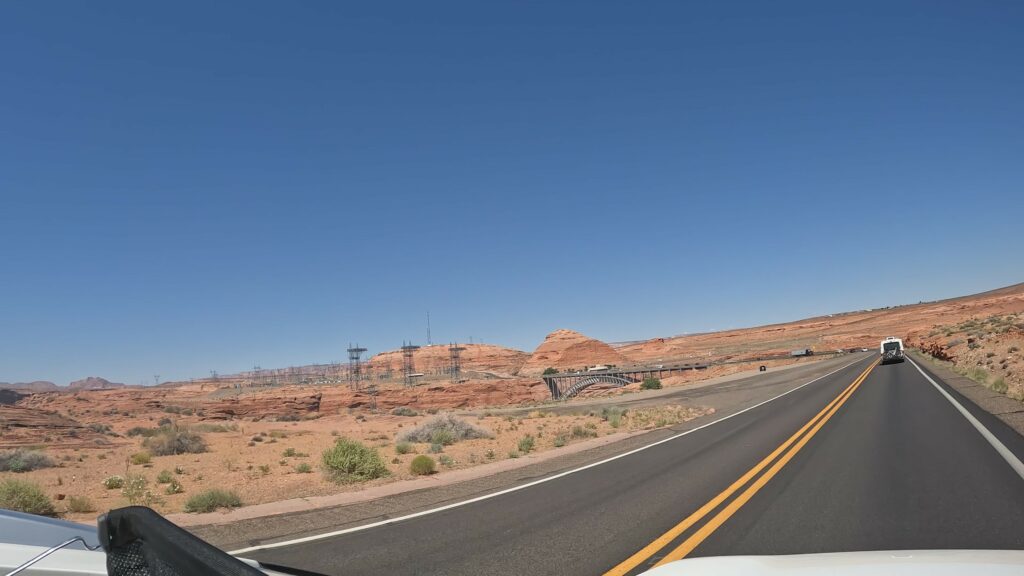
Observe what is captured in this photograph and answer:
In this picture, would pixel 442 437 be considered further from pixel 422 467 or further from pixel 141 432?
pixel 141 432

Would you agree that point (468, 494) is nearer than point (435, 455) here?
Yes

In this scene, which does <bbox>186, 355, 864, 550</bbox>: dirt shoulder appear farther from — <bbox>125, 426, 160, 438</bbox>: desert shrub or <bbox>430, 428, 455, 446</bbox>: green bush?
<bbox>125, 426, 160, 438</bbox>: desert shrub

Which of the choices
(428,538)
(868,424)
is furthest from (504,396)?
(428,538)

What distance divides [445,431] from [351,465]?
1091cm

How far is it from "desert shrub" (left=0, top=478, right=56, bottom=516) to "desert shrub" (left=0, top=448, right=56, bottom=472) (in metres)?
10.1

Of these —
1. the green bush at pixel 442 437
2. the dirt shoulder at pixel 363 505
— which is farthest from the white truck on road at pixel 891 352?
the dirt shoulder at pixel 363 505

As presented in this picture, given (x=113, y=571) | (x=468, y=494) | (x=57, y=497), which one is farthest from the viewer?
(x=57, y=497)

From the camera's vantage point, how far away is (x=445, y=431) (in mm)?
24078

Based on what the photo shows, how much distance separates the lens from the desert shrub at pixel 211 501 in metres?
9.30

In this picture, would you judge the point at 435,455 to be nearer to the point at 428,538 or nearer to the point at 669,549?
the point at 428,538

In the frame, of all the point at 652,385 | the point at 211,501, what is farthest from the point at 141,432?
the point at 652,385

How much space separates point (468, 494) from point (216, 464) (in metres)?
13.7

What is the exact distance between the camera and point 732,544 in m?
5.59

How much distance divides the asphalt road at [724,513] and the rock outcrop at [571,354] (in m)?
138
